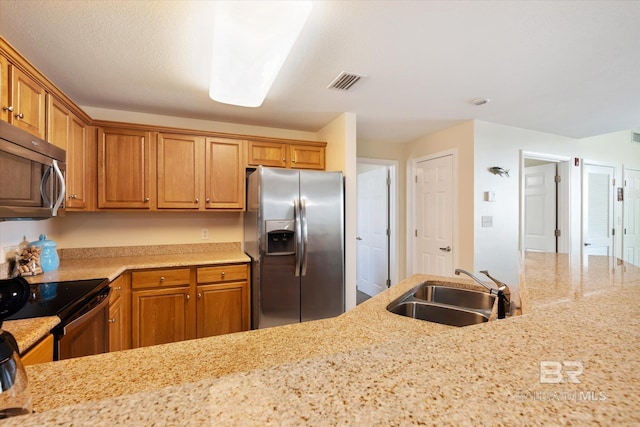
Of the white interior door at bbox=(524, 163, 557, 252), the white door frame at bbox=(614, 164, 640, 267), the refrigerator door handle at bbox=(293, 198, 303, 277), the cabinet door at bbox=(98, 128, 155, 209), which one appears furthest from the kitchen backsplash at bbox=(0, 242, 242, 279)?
the white door frame at bbox=(614, 164, 640, 267)

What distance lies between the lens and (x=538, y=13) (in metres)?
1.45

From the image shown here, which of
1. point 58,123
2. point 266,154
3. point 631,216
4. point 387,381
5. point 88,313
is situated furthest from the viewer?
point 631,216

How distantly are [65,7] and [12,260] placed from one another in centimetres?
169

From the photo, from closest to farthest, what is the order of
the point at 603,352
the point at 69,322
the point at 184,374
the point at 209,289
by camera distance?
the point at 603,352 < the point at 184,374 < the point at 69,322 < the point at 209,289

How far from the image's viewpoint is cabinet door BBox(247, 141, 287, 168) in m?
2.94

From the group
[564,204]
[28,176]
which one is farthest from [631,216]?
[28,176]

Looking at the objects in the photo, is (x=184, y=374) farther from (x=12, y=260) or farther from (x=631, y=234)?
(x=631, y=234)

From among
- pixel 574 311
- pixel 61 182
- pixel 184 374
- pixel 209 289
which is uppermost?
pixel 61 182

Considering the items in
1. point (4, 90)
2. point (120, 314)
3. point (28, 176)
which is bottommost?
point (120, 314)

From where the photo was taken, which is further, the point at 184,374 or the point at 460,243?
the point at 460,243

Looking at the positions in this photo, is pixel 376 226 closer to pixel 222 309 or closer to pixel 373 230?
pixel 373 230

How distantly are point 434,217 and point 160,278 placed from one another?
10.2ft

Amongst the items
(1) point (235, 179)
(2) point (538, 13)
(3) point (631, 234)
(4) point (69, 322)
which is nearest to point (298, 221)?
(1) point (235, 179)

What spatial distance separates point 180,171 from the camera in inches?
106
